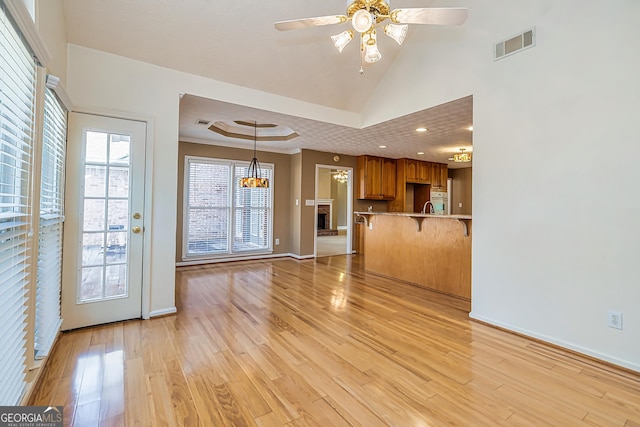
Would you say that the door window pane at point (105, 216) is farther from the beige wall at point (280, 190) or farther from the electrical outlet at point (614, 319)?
the electrical outlet at point (614, 319)

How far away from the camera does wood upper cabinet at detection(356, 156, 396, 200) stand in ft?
22.7

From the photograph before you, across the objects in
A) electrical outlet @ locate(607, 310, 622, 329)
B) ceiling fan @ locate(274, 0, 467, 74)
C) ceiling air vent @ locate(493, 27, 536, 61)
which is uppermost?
ceiling air vent @ locate(493, 27, 536, 61)

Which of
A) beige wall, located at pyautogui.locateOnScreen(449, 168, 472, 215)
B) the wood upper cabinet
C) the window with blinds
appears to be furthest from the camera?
beige wall, located at pyautogui.locateOnScreen(449, 168, 472, 215)

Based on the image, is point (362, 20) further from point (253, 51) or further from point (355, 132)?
point (355, 132)

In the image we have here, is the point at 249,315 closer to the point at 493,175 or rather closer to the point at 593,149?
the point at 493,175

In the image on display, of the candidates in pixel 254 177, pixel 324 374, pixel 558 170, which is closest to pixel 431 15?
pixel 558 170

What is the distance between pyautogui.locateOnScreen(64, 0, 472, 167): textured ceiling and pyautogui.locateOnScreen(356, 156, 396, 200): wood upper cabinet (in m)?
2.02

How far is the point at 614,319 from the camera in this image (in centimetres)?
221

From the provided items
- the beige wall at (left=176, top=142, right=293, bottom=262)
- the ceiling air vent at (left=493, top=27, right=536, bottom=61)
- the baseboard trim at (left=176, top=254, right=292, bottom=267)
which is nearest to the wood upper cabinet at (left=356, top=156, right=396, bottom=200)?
the beige wall at (left=176, top=142, right=293, bottom=262)

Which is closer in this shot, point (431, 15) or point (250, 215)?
point (431, 15)

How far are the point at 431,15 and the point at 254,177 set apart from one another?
14.7 feet

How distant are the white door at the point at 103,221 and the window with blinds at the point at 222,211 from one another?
108 inches

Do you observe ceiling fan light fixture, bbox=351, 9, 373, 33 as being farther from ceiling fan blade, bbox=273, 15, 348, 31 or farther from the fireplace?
the fireplace

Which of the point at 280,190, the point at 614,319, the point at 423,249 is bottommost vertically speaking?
the point at 614,319
